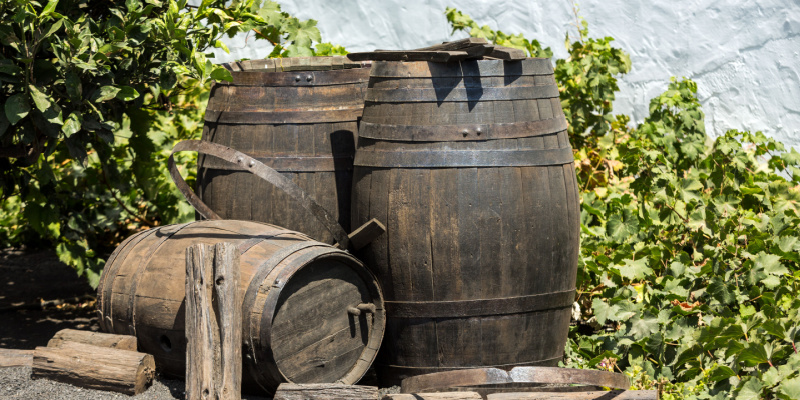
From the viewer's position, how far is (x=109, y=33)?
306 centimetres

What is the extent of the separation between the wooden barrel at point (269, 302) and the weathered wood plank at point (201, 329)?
12 centimetres

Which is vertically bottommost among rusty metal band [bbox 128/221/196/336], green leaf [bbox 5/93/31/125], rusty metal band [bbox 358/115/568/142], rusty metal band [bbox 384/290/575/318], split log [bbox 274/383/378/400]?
split log [bbox 274/383/378/400]

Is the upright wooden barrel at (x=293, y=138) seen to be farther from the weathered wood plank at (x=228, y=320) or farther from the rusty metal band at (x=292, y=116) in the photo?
the weathered wood plank at (x=228, y=320)

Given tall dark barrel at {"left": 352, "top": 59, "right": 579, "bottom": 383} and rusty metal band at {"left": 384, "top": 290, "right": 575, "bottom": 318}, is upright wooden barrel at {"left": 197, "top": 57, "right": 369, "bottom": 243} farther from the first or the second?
rusty metal band at {"left": 384, "top": 290, "right": 575, "bottom": 318}

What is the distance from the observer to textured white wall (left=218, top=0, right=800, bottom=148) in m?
4.86

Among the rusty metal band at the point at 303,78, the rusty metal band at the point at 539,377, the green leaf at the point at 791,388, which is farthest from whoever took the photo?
the rusty metal band at the point at 303,78

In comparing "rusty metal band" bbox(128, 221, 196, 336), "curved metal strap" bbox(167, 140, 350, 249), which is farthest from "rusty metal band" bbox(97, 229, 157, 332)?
"curved metal strap" bbox(167, 140, 350, 249)

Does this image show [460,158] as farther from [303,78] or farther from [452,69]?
[303,78]

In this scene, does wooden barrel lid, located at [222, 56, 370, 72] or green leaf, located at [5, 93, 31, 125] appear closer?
green leaf, located at [5, 93, 31, 125]

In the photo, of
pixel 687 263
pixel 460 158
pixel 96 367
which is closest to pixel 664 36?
pixel 687 263

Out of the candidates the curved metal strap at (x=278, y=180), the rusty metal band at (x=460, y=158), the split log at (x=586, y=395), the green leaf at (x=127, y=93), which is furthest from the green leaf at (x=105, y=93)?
the split log at (x=586, y=395)

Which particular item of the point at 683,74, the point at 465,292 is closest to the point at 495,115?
the point at 465,292

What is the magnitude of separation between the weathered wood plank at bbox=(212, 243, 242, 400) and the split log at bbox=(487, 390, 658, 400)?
2.76ft

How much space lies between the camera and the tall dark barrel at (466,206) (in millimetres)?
2963
